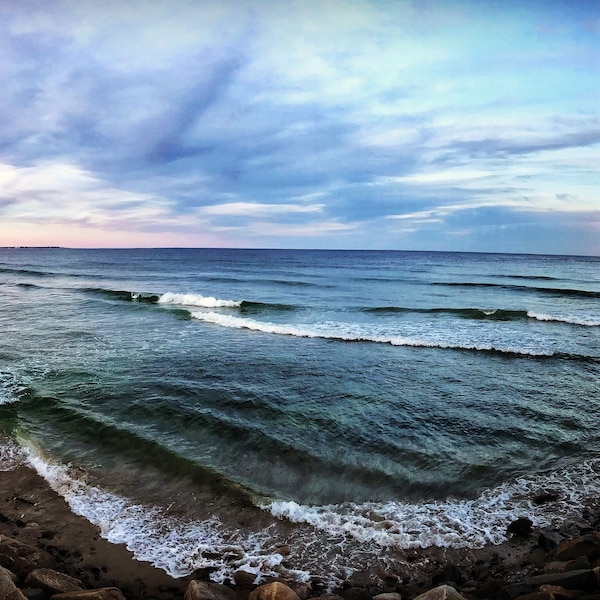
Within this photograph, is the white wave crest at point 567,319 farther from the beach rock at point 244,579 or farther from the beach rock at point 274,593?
the beach rock at point 274,593

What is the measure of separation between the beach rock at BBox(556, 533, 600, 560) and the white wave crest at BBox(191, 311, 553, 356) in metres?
12.9

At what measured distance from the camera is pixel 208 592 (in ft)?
16.6

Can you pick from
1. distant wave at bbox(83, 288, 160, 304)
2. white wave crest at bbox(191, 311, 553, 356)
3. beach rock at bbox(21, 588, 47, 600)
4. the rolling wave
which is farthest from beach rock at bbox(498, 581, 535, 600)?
distant wave at bbox(83, 288, 160, 304)

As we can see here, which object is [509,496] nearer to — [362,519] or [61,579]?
[362,519]

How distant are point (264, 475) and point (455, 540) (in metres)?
3.56

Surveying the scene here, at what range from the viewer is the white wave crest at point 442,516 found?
686 centimetres

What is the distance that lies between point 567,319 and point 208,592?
86.3ft

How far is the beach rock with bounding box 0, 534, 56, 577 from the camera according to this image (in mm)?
5445

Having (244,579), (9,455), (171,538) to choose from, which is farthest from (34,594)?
(9,455)

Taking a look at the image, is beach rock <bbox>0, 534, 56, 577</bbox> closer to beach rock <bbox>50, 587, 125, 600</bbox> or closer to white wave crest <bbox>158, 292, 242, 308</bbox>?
beach rock <bbox>50, 587, 125, 600</bbox>

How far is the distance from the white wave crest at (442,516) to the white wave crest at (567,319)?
1875 cm

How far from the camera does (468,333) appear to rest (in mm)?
22109

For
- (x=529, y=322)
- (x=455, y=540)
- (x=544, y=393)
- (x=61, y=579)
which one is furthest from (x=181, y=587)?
(x=529, y=322)

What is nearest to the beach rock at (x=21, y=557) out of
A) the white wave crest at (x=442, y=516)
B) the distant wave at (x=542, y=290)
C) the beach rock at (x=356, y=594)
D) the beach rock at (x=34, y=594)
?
the beach rock at (x=34, y=594)
